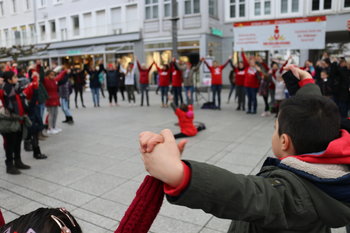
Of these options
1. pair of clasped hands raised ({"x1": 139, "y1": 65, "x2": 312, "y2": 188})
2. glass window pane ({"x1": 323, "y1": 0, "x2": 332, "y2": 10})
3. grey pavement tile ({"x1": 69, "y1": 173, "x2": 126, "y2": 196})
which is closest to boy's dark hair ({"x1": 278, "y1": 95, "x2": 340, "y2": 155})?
pair of clasped hands raised ({"x1": 139, "y1": 65, "x2": 312, "y2": 188})

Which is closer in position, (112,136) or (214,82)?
(112,136)

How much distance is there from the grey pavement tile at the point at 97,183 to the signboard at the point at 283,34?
9.68 m

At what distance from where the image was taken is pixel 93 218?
3.20 m

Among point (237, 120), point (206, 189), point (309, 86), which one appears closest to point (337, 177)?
point (206, 189)

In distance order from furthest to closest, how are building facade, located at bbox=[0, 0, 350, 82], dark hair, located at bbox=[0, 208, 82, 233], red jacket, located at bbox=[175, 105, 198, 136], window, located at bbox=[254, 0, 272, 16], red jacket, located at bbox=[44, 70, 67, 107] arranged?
building facade, located at bbox=[0, 0, 350, 82]
window, located at bbox=[254, 0, 272, 16]
red jacket, located at bbox=[44, 70, 67, 107]
red jacket, located at bbox=[175, 105, 198, 136]
dark hair, located at bbox=[0, 208, 82, 233]

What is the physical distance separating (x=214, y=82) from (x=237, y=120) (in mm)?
2689

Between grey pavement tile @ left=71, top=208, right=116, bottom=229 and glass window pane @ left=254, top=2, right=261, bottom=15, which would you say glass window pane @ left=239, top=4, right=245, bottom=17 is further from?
grey pavement tile @ left=71, top=208, right=116, bottom=229

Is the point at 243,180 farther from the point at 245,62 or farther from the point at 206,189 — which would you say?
the point at 245,62

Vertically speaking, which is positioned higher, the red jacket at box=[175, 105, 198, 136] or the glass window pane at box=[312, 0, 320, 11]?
the glass window pane at box=[312, 0, 320, 11]

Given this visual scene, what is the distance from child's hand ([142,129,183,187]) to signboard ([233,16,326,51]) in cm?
1219

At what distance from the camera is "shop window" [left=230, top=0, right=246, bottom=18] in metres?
18.5

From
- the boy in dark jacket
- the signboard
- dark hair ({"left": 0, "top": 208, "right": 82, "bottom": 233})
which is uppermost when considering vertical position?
the signboard

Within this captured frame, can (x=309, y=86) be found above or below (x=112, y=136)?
above

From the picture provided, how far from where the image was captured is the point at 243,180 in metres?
0.85
